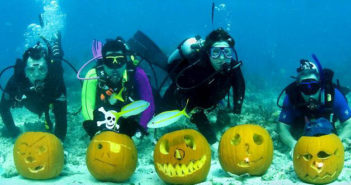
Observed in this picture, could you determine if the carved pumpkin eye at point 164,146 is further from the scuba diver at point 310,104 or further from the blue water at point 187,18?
the blue water at point 187,18

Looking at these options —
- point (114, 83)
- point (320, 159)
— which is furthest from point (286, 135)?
point (114, 83)

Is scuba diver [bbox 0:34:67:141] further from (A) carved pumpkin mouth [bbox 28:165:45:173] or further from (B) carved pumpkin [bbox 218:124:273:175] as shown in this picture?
(B) carved pumpkin [bbox 218:124:273:175]

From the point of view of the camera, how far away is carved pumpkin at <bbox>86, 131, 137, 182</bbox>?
3930 millimetres

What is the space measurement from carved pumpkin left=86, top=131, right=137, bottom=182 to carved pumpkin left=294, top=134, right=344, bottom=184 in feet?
7.84

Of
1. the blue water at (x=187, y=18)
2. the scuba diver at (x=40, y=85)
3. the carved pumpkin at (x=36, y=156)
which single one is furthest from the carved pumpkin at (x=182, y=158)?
the blue water at (x=187, y=18)

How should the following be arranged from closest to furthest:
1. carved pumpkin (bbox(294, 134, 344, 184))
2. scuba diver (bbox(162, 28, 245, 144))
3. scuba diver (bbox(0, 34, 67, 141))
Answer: carved pumpkin (bbox(294, 134, 344, 184)) < scuba diver (bbox(162, 28, 245, 144)) < scuba diver (bbox(0, 34, 67, 141))

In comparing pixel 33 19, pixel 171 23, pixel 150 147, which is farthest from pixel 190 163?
pixel 171 23

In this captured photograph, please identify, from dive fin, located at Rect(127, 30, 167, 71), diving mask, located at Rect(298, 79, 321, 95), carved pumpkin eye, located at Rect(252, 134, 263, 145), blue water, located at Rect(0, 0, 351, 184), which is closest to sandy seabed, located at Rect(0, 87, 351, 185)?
carved pumpkin eye, located at Rect(252, 134, 263, 145)

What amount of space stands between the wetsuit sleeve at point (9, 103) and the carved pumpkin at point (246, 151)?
17.3 ft

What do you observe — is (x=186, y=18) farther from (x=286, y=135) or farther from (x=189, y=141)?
(x=189, y=141)

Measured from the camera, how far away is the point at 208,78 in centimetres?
604

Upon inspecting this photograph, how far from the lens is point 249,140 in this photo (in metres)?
3.86

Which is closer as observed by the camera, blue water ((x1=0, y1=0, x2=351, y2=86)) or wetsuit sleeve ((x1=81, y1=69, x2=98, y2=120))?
wetsuit sleeve ((x1=81, y1=69, x2=98, y2=120))

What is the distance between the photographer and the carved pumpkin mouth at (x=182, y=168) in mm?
3799
